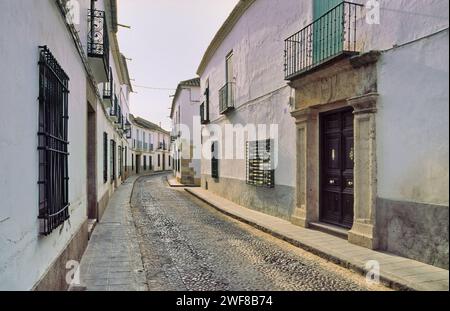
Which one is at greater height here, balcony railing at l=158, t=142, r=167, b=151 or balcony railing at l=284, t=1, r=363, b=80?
balcony railing at l=284, t=1, r=363, b=80

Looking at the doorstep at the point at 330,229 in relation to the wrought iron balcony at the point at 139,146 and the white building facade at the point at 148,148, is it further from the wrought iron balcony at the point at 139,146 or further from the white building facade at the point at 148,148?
the wrought iron balcony at the point at 139,146

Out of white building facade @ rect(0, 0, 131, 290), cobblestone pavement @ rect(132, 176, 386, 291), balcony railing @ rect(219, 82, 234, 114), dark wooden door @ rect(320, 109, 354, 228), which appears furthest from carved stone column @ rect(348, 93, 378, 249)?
balcony railing @ rect(219, 82, 234, 114)

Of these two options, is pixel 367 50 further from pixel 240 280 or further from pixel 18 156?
pixel 18 156

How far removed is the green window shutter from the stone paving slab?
4.57 metres

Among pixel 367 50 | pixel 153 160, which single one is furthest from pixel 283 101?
pixel 153 160

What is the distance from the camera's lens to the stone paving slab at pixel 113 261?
13.7 ft

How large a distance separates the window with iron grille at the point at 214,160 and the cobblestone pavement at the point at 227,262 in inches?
261

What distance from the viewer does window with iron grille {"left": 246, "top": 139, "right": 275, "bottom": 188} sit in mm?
9031

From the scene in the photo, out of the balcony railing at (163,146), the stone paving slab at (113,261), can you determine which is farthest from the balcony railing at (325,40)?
the balcony railing at (163,146)

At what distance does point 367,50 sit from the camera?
5.67 m

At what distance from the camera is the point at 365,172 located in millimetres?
5605

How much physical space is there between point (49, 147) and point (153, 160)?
44.6m

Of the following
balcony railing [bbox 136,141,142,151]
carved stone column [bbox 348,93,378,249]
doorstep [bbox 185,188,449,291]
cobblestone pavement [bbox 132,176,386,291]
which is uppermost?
balcony railing [bbox 136,141,142,151]

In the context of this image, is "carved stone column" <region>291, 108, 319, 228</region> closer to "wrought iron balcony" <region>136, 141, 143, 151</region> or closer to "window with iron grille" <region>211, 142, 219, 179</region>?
"window with iron grille" <region>211, 142, 219, 179</region>
